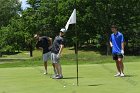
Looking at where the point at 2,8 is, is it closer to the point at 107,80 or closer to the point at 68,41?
the point at 68,41

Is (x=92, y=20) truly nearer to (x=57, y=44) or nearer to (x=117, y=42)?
(x=117, y=42)

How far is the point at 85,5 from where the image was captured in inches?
2422

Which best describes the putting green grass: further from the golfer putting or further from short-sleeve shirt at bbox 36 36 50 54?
short-sleeve shirt at bbox 36 36 50 54

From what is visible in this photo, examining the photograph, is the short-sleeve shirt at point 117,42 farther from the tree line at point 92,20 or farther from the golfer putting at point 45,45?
the tree line at point 92,20

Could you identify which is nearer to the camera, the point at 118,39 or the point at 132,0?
the point at 118,39

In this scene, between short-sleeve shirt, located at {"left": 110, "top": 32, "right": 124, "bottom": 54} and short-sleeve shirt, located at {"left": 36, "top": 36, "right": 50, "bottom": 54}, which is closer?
short-sleeve shirt, located at {"left": 110, "top": 32, "right": 124, "bottom": 54}

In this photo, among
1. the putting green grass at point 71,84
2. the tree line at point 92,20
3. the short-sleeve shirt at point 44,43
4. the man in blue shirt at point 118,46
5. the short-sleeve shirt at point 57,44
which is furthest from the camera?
the tree line at point 92,20

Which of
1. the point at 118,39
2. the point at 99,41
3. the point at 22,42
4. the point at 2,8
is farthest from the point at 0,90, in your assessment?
the point at 2,8

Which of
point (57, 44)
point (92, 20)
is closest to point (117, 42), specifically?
point (57, 44)

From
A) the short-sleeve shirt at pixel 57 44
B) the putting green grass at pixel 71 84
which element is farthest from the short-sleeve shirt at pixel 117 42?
the short-sleeve shirt at pixel 57 44

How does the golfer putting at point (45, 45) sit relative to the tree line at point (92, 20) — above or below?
below

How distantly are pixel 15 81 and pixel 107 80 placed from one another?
10.7 feet

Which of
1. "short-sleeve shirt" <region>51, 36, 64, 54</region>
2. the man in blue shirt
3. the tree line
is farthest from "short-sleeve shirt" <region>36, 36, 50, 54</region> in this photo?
the tree line

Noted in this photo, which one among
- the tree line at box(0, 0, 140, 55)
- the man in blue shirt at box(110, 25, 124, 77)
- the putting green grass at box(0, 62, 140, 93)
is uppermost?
the tree line at box(0, 0, 140, 55)
